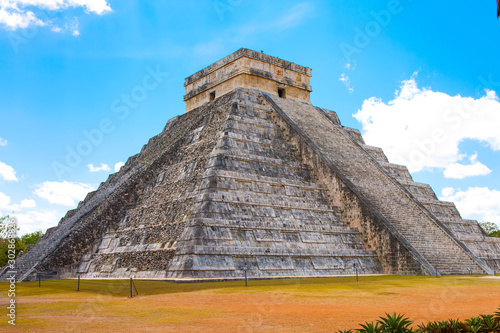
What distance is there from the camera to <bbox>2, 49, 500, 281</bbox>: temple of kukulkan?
1385cm

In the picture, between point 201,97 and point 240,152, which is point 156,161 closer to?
point 240,152

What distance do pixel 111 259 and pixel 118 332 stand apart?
384 inches

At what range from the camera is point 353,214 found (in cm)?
1677

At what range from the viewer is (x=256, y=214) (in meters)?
14.9

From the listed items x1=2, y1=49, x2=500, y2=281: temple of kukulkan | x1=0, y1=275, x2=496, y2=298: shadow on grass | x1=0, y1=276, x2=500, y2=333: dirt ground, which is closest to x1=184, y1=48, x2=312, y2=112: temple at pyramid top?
x1=2, y1=49, x2=500, y2=281: temple of kukulkan

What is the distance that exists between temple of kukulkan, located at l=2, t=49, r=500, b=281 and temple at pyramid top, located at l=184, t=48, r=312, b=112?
0.45 feet

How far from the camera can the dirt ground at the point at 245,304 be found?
21.9 feet

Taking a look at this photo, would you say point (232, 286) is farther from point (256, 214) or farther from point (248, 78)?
point (248, 78)

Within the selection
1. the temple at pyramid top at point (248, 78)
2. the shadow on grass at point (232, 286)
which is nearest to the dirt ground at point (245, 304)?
the shadow on grass at point (232, 286)

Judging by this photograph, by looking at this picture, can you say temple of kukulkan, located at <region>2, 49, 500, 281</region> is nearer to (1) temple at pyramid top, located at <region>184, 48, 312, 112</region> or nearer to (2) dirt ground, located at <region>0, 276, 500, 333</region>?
(1) temple at pyramid top, located at <region>184, 48, 312, 112</region>

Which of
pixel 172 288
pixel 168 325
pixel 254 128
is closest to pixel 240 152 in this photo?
pixel 254 128

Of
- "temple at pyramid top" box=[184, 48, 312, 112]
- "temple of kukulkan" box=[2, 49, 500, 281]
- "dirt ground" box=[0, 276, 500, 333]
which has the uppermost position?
"temple at pyramid top" box=[184, 48, 312, 112]

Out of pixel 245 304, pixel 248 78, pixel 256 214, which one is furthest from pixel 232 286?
pixel 248 78

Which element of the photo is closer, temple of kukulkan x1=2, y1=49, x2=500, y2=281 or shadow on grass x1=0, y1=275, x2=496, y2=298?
shadow on grass x1=0, y1=275, x2=496, y2=298
